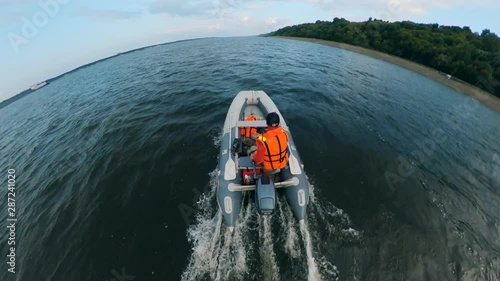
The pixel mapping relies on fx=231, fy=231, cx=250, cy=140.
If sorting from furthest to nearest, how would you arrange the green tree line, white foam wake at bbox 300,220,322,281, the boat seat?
1. the green tree line
2. the boat seat
3. white foam wake at bbox 300,220,322,281

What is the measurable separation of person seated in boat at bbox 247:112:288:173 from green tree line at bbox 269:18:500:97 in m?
31.9

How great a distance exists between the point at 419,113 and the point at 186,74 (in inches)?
894

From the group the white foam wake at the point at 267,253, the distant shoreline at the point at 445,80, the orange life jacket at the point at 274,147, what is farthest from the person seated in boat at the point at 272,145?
the distant shoreline at the point at 445,80

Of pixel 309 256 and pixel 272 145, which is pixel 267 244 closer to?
pixel 309 256

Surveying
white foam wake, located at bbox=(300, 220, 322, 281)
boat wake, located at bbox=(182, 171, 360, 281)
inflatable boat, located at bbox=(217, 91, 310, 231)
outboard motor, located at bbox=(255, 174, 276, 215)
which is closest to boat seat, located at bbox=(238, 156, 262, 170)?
inflatable boat, located at bbox=(217, 91, 310, 231)

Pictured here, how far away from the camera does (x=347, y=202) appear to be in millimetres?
8180

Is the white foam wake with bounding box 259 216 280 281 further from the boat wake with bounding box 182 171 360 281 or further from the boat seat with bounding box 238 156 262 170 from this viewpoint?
the boat seat with bounding box 238 156 262 170

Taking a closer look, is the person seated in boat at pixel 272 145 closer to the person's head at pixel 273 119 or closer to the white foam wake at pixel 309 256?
the person's head at pixel 273 119

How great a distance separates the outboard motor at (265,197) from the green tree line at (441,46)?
106 feet

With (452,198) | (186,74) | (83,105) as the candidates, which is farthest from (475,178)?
(83,105)

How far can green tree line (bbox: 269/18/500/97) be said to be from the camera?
28016 mm

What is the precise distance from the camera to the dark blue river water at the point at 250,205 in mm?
6574

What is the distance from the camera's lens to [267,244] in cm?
675

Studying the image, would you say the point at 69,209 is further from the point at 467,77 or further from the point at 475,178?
the point at 467,77
